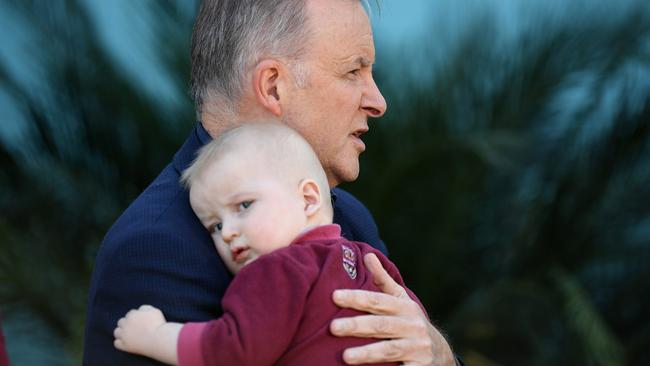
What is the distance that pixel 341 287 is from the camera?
8.00ft

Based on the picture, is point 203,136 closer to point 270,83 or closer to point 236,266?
point 270,83

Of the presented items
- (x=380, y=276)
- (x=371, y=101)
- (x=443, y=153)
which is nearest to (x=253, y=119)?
(x=371, y=101)

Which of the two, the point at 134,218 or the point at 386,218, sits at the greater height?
the point at 134,218

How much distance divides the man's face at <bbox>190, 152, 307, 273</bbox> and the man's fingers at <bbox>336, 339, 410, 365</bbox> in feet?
0.90

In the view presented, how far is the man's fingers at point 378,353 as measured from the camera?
95.6 inches

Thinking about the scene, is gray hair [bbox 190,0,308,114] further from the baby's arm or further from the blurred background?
the blurred background

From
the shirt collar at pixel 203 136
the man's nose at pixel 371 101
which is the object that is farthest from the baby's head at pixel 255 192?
the man's nose at pixel 371 101

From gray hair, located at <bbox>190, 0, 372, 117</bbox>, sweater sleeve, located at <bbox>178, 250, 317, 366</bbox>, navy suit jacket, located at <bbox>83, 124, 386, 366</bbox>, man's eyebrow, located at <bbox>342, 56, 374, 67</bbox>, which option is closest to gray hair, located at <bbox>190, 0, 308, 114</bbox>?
gray hair, located at <bbox>190, 0, 372, 117</bbox>

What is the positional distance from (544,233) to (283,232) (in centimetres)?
347

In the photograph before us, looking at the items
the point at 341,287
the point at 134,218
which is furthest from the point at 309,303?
the point at 134,218

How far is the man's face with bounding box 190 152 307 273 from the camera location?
2.46m

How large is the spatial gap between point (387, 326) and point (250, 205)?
0.40 m

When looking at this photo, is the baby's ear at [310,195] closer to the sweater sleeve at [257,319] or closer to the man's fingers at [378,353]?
the sweater sleeve at [257,319]

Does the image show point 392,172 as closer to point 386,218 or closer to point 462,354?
point 386,218
